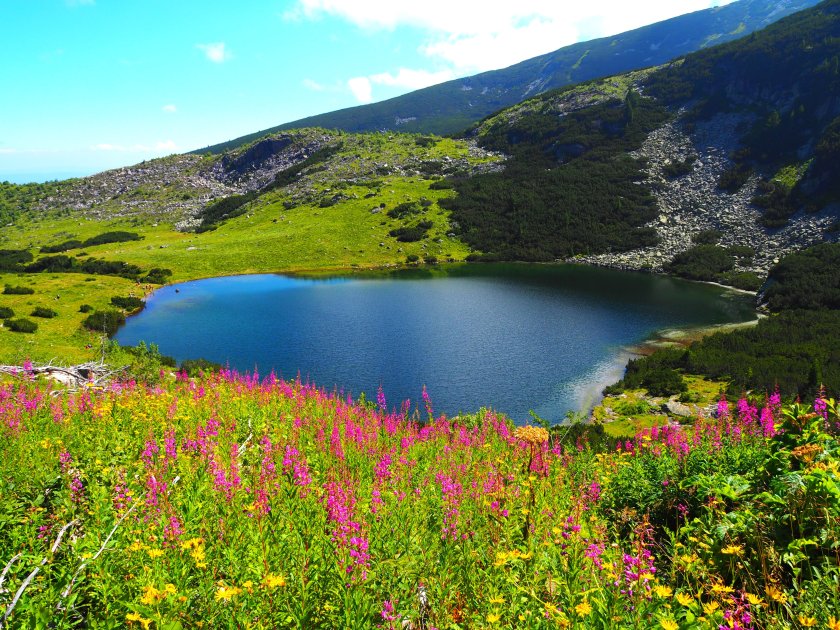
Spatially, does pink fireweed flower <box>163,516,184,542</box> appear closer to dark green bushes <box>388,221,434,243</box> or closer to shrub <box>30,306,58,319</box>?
shrub <box>30,306,58,319</box>

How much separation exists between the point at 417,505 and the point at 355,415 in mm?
7894

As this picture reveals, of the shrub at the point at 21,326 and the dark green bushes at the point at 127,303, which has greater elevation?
the shrub at the point at 21,326

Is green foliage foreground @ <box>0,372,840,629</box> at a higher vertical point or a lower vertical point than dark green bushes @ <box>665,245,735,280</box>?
higher

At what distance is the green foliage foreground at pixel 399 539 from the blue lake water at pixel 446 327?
1204 cm

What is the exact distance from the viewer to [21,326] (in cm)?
4006

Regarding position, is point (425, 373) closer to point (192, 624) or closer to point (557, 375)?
point (557, 375)

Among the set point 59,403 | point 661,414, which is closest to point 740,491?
point 59,403

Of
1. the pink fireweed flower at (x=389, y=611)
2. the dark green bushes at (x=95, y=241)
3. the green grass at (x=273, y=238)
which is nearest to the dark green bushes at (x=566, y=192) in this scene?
the green grass at (x=273, y=238)

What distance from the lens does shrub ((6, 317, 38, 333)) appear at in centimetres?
4000

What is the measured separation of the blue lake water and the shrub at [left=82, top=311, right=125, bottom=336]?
1.20 metres

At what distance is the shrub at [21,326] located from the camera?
40000 mm

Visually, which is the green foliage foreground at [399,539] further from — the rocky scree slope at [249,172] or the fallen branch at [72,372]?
the rocky scree slope at [249,172]

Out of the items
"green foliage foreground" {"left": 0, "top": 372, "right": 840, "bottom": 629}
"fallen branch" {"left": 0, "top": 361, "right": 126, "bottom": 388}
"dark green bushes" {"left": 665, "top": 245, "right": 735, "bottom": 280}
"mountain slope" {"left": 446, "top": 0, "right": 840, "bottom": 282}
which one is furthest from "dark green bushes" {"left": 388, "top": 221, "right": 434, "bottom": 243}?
"green foliage foreground" {"left": 0, "top": 372, "right": 840, "bottom": 629}

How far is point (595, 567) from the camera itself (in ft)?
15.4
